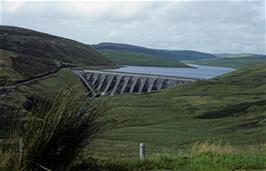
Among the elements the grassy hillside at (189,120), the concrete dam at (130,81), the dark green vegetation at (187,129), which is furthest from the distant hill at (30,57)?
the grassy hillside at (189,120)

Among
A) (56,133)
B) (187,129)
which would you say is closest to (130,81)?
(187,129)

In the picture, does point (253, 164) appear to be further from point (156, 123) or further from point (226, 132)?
point (156, 123)

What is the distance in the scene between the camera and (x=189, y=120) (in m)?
61.9

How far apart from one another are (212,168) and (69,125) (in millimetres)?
3406

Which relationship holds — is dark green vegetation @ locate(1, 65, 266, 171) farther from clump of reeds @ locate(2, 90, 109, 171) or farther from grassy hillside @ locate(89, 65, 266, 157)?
clump of reeds @ locate(2, 90, 109, 171)

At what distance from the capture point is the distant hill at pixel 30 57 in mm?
116188

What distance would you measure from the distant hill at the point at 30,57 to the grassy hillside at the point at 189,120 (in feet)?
111

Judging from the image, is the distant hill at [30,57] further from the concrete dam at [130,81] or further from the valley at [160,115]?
the concrete dam at [130,81]

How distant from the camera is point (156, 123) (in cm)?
5991

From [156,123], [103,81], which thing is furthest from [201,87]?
[156,123]

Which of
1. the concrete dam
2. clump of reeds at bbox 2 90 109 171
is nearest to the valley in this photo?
clump of reeds at bbox 2 90 109 171

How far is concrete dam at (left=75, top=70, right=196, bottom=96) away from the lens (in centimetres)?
12475

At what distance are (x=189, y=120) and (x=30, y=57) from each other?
9101 cm

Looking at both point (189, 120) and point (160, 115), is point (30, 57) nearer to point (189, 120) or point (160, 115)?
point (160, 115)
